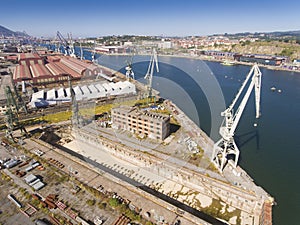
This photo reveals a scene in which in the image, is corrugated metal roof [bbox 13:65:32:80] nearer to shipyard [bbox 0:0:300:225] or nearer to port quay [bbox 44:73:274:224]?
shipyard [bbox 0:0:300:225]

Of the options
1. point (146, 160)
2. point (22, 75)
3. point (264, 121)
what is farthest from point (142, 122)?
point (22, 75)

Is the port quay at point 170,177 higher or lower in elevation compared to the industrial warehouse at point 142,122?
lower

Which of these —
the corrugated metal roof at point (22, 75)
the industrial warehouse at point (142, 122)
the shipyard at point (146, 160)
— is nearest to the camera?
the shipyard at point (146, 160)

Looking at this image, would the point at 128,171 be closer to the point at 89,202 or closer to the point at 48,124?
the point at 89,202

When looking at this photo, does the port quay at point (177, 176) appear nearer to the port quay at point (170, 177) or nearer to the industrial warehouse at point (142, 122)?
the port quay at point (170, 177)

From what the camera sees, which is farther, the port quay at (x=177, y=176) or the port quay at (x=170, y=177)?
the port quay at (x=177, y=176)

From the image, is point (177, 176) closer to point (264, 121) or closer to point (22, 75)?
point (264, 121)

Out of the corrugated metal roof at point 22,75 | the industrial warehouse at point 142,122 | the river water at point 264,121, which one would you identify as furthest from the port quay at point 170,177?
the corrugated metal roof at point 22,75

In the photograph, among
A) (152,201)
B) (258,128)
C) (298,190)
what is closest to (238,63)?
(258,128)

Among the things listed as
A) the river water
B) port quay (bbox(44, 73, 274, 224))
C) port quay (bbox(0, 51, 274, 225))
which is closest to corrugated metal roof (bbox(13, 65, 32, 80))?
port quay (bbox(0, 51, 274, 225))
